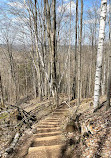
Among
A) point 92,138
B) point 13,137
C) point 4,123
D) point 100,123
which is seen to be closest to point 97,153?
point 92,138

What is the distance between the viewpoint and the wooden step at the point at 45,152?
3.82 metres

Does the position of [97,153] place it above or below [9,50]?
below

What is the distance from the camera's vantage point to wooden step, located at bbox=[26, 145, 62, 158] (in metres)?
3.82

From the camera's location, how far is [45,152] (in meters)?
3.92

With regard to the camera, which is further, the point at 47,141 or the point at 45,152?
the point at 47,141

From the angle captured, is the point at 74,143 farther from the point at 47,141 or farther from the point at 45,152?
the point at 45,152

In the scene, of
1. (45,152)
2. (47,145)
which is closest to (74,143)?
(47,145)

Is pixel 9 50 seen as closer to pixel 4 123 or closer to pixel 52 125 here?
pixel 4 123

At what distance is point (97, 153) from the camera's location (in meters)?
3.43

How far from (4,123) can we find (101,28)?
7.42 metres

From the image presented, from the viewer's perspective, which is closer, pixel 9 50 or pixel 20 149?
pixel 20 149

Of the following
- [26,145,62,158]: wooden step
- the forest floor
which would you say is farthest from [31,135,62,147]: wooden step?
[26,145,62,158]: wooden step

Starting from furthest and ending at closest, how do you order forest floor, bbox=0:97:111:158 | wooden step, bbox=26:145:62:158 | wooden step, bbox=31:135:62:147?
wooden step, bbox=31:135:62:147, wooden step, bbox=26:145:62:158, forest floor, bbox=0:97:111:158

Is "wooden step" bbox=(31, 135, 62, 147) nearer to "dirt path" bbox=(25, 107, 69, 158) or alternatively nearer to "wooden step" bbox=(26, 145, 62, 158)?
"dirt path" bbox=(25, 107, 69, 158)
